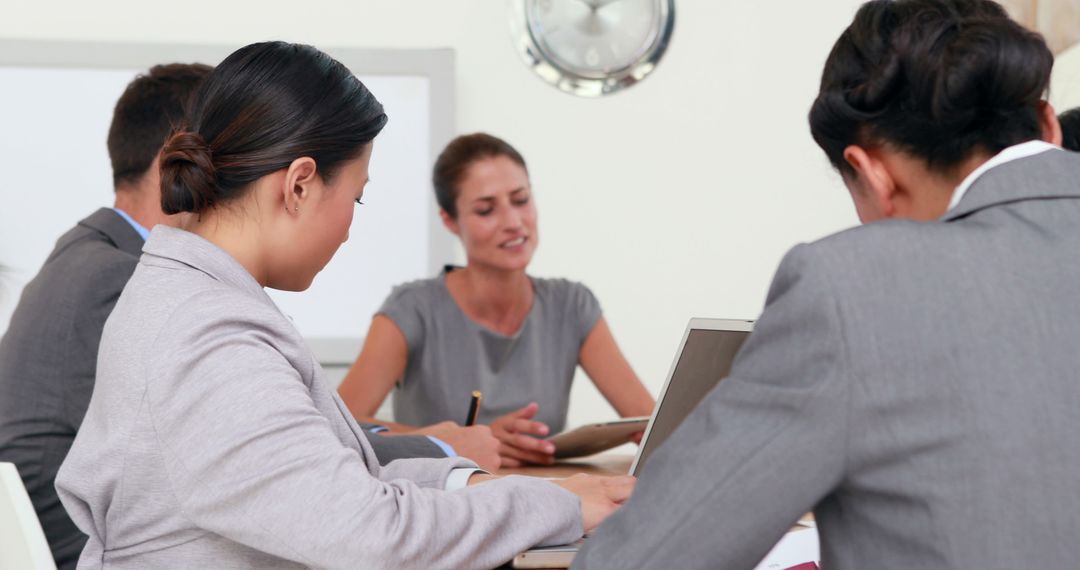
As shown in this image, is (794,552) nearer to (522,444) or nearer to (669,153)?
(522,444)

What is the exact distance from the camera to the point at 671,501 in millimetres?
854

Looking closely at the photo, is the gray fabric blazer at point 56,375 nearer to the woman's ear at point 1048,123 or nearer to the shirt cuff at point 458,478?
the shirt cuff at point 458,478

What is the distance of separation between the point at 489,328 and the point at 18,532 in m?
1.71

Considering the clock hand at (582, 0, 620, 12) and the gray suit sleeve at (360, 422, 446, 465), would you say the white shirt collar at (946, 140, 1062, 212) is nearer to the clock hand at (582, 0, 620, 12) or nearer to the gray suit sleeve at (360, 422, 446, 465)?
the gray suit sleeve at (360, 422, 446, 465)

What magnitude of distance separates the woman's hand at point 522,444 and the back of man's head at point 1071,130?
1083 millimetres

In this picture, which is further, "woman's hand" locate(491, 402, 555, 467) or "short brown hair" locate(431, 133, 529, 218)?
"short brown hair" locate(431, 133, 529, 218)

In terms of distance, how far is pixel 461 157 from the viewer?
2918mm

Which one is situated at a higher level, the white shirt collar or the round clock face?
the round clock face

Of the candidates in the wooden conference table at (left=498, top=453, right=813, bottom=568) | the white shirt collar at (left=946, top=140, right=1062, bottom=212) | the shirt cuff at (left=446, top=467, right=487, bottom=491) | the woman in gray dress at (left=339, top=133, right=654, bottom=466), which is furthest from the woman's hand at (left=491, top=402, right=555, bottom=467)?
the white shirt collar at (left=946, top=140, right=1062, bottom=212)

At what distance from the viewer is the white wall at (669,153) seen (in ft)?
12.0

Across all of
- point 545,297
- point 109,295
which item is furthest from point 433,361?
point 109,295

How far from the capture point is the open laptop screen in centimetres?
144

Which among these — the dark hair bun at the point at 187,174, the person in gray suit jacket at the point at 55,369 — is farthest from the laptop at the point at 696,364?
the person in gray suit jacket at the point at 55,369

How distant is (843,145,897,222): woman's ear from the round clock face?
2.68 m
